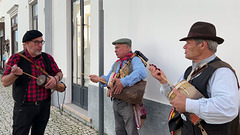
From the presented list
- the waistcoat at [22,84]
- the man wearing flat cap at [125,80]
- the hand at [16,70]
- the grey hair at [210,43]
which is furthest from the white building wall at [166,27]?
the hand at [16,70]

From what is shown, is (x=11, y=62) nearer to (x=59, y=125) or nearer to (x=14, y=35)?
(x=59, y=125)

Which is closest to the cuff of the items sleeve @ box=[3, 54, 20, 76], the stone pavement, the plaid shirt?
the plaid shirt

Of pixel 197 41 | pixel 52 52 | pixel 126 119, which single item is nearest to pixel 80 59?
pixel 52 52

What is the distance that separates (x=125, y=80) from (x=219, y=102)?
56.8 inches

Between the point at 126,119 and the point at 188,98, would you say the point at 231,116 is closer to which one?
the point at 188,98

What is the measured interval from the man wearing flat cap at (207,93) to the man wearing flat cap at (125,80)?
101 cm

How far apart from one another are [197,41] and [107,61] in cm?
263

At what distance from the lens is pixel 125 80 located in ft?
9.11

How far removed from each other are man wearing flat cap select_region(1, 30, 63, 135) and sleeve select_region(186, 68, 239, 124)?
6.10ft

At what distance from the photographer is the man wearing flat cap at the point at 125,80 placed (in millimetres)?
2787

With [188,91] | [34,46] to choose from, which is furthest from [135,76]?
[34,46]

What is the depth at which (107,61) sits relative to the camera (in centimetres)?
420

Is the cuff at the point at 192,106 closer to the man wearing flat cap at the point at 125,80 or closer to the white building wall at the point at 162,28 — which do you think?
the white building wall at the point at 162,28

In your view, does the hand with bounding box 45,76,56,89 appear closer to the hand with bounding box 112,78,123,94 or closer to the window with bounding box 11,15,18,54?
the hand with bounding box 112,78,123,94
